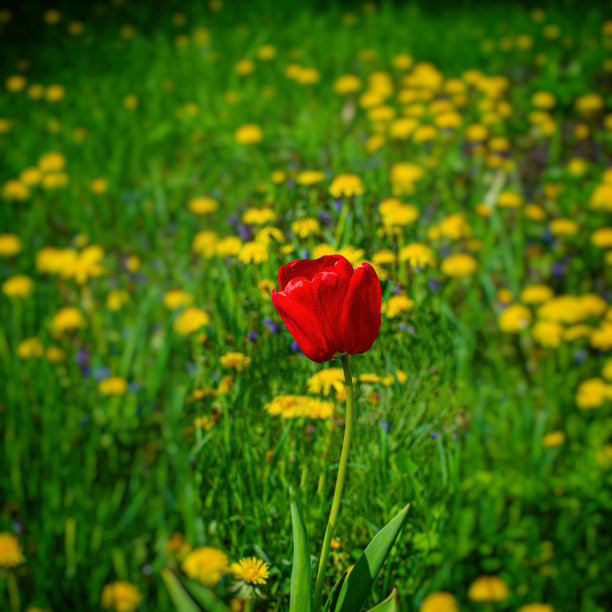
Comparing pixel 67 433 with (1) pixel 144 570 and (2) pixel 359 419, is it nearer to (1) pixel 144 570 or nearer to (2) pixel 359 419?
(1) pixel 144 570

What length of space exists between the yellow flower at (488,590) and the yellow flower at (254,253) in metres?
0.97

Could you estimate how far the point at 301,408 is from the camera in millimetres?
988

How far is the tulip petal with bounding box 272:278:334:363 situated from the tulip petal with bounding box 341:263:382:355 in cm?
3

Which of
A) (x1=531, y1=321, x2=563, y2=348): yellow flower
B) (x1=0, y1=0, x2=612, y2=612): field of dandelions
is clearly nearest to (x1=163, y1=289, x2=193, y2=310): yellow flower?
(x1=0, y1=0, x2=612, y2=612): field of dandelions

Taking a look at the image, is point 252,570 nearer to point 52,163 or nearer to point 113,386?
point 113,386

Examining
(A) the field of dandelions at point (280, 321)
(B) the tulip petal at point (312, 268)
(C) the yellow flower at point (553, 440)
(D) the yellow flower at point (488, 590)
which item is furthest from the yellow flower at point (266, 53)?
(B) the tulip petal at point (312, 268)

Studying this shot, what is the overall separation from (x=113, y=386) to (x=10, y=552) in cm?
52

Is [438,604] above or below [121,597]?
above

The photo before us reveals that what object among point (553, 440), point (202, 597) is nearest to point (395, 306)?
point (202, 597)

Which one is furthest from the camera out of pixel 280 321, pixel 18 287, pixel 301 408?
pixel 18 287

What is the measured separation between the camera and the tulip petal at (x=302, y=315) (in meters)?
0.71

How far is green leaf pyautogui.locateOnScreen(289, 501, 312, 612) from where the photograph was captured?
0.73 metres

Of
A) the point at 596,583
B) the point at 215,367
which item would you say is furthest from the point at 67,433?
the point at 596,583

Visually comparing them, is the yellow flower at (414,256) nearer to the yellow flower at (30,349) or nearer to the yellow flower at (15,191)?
the yellow flower at (30,349)
